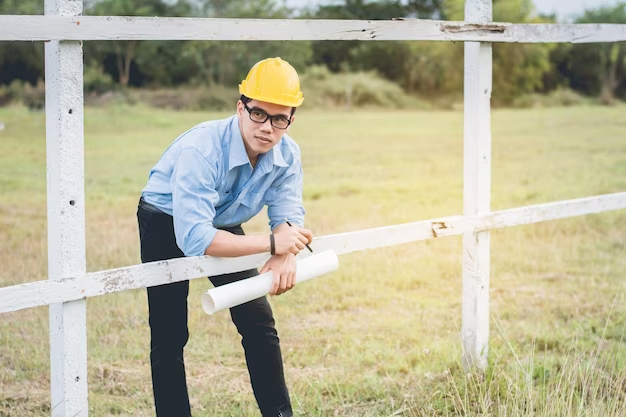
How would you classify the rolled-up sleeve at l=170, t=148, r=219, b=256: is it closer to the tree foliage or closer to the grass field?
the grass field

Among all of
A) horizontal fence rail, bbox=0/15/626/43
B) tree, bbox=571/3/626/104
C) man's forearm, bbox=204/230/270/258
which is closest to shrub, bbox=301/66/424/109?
tree, bbox=571/3/626/104

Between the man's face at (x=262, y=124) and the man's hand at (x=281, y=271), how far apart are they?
1.36ft

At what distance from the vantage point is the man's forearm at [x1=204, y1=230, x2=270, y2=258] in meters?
2.97

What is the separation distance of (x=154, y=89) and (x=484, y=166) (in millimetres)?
18483

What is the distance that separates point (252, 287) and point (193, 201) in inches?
15.3

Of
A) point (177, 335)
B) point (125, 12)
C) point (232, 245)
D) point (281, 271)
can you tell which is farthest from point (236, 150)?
point (125, 12)

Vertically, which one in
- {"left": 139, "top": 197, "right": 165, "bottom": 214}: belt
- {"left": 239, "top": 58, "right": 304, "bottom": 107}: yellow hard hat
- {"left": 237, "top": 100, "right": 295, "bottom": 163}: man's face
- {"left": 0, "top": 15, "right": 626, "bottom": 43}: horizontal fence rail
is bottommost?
{"left": 139, "top": 197, "right": 165, "bottom": 214}: belt

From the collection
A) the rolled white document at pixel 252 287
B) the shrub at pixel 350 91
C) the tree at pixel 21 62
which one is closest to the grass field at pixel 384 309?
the rolled white document at pixel 252 287

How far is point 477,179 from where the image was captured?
13.2 ft

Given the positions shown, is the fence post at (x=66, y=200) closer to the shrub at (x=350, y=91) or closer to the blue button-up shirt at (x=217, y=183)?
the blue button-up shirt at (x=217, y=183)

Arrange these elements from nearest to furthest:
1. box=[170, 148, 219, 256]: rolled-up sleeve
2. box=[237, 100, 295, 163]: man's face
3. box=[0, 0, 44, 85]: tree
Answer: box=[170, 148, 219, 256]: rolled-up sleeve
box=[237, 100, 295, 163]: man's face
box=[0, 0, 44, 85]: tree

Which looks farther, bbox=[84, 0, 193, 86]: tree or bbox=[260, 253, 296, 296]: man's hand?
bbox=[84, 0, 193, 86]: tree

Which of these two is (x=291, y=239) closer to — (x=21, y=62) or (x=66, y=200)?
(x=66, y=200)

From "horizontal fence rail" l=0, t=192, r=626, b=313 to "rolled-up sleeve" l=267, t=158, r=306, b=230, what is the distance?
0.48ft
